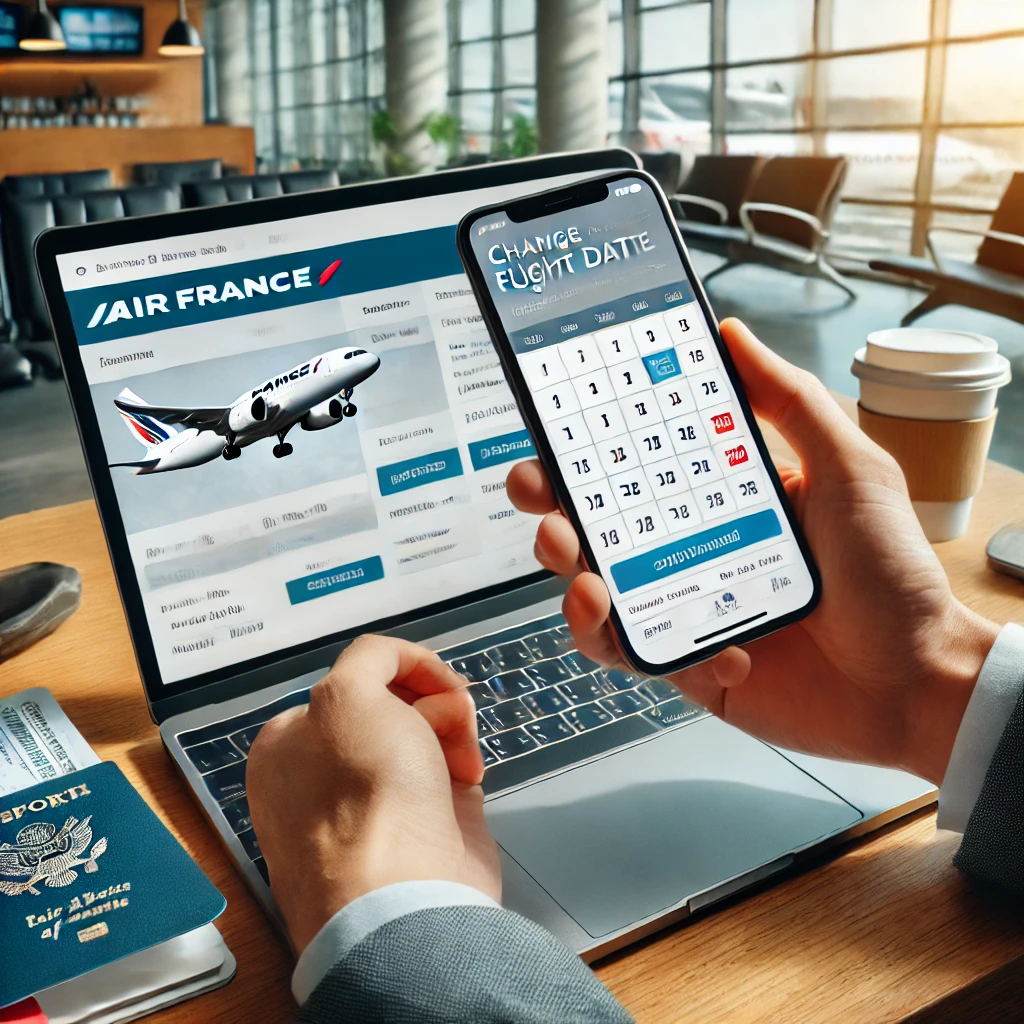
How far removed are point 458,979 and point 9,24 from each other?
1075 centimetres

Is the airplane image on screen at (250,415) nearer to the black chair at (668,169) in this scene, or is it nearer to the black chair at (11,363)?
the black chair at (11,363)

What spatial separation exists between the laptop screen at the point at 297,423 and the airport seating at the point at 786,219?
Result: 536 centimetres

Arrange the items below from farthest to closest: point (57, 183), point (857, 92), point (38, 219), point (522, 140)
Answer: point (522, 140) < point (857, 92) < point (57, 183) < point (38, 219)

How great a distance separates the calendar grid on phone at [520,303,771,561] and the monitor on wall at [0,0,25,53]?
10.4m

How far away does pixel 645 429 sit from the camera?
21.1 inches

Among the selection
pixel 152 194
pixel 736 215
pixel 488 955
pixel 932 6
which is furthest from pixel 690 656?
pixel 932 6

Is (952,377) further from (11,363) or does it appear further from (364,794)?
(11,363)

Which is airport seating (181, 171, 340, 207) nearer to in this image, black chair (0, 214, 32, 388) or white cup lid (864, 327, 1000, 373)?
black chair (0, 214, 32, 388)

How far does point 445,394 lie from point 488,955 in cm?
40

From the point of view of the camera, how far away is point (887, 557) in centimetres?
54

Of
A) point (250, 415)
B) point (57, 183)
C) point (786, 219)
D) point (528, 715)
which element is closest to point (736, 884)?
point (528, 715)

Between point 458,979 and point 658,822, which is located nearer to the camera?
point 458,979

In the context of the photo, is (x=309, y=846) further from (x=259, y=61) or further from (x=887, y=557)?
(x=259, y=61)

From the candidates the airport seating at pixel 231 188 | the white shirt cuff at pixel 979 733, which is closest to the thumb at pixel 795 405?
the white shirt cuff at pixel 979 733
